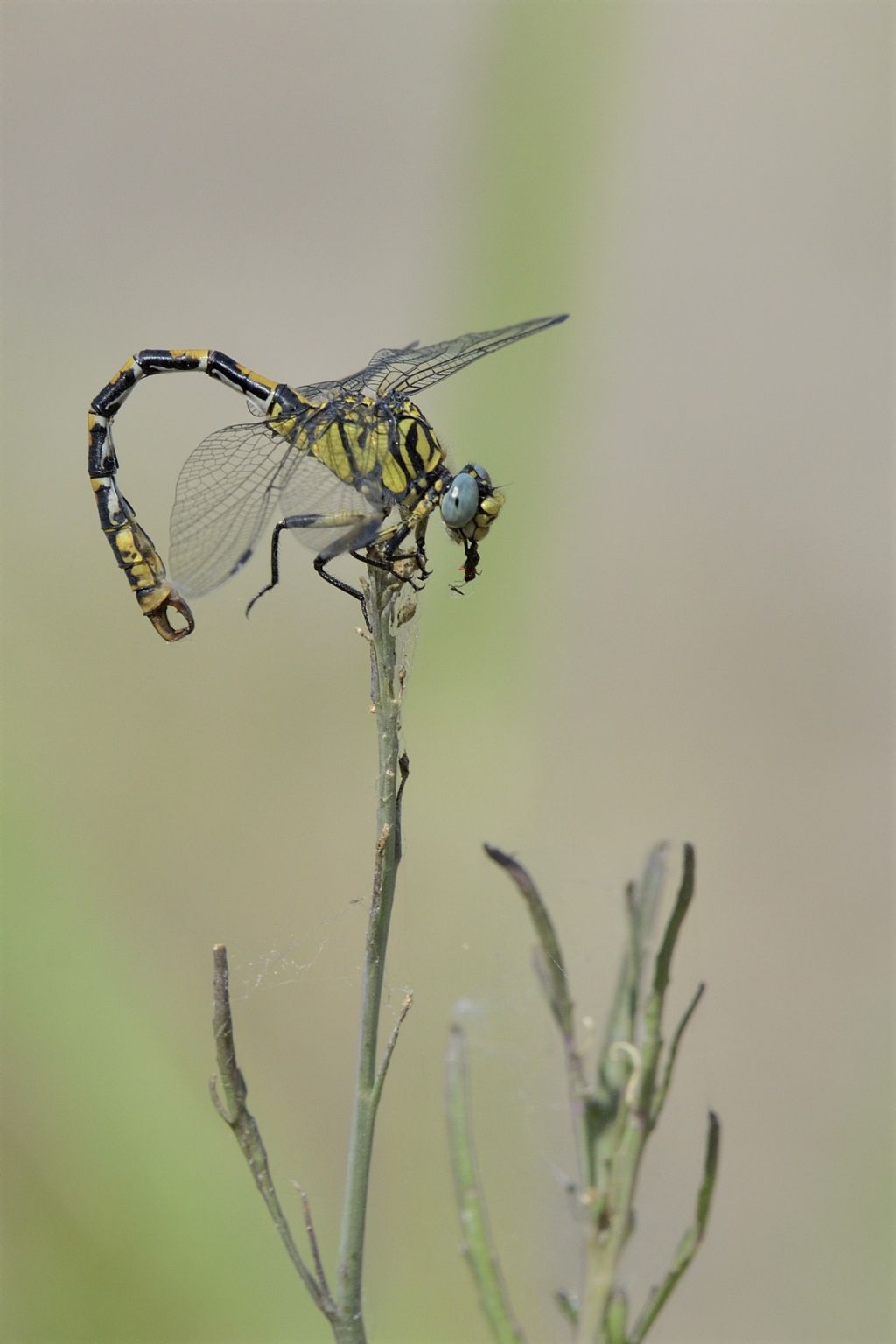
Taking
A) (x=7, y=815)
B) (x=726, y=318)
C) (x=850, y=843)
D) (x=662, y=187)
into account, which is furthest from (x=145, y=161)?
(x=850, y=843)

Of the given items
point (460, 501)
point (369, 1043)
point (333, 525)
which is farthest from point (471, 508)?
point (369, 1043)

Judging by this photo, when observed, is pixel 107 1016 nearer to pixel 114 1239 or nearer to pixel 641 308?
pixel 114 1239

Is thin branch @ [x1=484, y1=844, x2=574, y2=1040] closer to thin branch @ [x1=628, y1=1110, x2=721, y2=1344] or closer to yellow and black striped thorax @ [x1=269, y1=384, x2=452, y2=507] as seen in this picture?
thin branch @ [x1=628, y1=1110, x2=721, y2=1344]

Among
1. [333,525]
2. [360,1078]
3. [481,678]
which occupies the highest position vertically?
[333,525]

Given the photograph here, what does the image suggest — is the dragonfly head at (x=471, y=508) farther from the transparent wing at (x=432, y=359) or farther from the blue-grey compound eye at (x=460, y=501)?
the transparent wing at (x=432, y=359)

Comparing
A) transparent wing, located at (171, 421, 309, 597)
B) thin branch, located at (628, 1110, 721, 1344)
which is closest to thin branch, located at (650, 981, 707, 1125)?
thin branch, located at (628, 1110, 721, 1344)

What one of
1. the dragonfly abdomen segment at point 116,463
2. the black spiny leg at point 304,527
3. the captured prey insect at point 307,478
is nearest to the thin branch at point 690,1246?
the captured prey insect at point 307,478

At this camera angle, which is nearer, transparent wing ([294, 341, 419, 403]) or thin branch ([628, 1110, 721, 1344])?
thin branch ([628, 1110, 721, 1344])

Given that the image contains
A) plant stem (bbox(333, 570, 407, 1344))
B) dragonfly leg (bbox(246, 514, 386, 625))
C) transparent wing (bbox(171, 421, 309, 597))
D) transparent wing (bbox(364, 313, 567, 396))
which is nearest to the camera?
plant stem (bbox(333, 570, 407, 1344))

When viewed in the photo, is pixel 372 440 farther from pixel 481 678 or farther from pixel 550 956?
pixel 550 956
